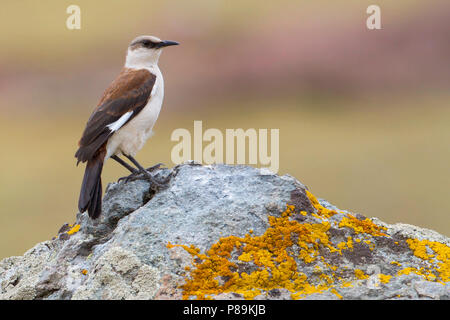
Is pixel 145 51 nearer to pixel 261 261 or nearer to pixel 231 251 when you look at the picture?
pixel 231 251

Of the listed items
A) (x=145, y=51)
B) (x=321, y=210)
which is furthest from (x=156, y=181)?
(x=145, y=51)

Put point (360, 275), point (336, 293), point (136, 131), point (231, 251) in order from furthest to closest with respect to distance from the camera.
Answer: point (136, 131), point (231, 251), point (360, 275), point (336, 293)

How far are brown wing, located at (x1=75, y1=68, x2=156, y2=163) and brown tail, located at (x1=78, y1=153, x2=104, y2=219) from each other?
14 cm

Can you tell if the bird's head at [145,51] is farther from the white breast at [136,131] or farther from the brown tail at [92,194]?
the brown tail at [92,194]

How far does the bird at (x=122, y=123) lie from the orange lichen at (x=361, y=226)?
159 centimetres

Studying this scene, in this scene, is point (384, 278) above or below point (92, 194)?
A: below

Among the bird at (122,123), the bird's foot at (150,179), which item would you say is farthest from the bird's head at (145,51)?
the bird's foot at (150,179)

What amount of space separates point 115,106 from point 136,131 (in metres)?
0.33

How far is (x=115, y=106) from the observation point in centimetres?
700

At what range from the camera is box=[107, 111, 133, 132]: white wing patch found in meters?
6.84

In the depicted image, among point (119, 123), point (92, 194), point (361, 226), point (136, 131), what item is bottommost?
point (361, 226)

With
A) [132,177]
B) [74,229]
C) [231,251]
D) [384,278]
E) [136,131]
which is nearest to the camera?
[384,278]

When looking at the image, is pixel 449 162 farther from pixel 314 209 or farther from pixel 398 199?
pixel 314 209

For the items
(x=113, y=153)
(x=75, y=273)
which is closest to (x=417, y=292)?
A: (x=75, y=273)
